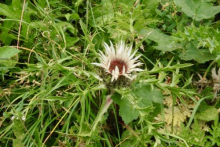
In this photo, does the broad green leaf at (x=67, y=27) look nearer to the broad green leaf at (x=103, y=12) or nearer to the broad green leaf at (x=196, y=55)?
the broad green leaf at (x=103, y=12)

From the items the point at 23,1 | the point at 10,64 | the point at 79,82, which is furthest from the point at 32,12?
the point at 79,82

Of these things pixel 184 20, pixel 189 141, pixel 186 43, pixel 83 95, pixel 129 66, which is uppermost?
pixel 184 20

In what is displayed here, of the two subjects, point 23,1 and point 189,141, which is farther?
point 23,1

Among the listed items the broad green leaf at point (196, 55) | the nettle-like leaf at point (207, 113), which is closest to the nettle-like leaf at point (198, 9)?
the broad green leaf at point (196, 55)

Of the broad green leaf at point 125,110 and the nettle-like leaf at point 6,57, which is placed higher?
the nettle-like leaf at point 6,57

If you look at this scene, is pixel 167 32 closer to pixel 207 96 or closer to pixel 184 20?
pixel 184 20

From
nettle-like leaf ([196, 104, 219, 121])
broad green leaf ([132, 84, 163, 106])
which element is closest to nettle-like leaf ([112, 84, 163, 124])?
broad green leaf ([132, 84, 163, 106])

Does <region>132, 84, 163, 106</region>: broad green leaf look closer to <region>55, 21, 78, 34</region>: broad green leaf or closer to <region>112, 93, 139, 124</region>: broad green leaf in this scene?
<region>112, 93, 139, 124</region>: broad green leaf

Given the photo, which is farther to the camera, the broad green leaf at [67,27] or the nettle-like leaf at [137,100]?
the broad green leaf at [67,27]
